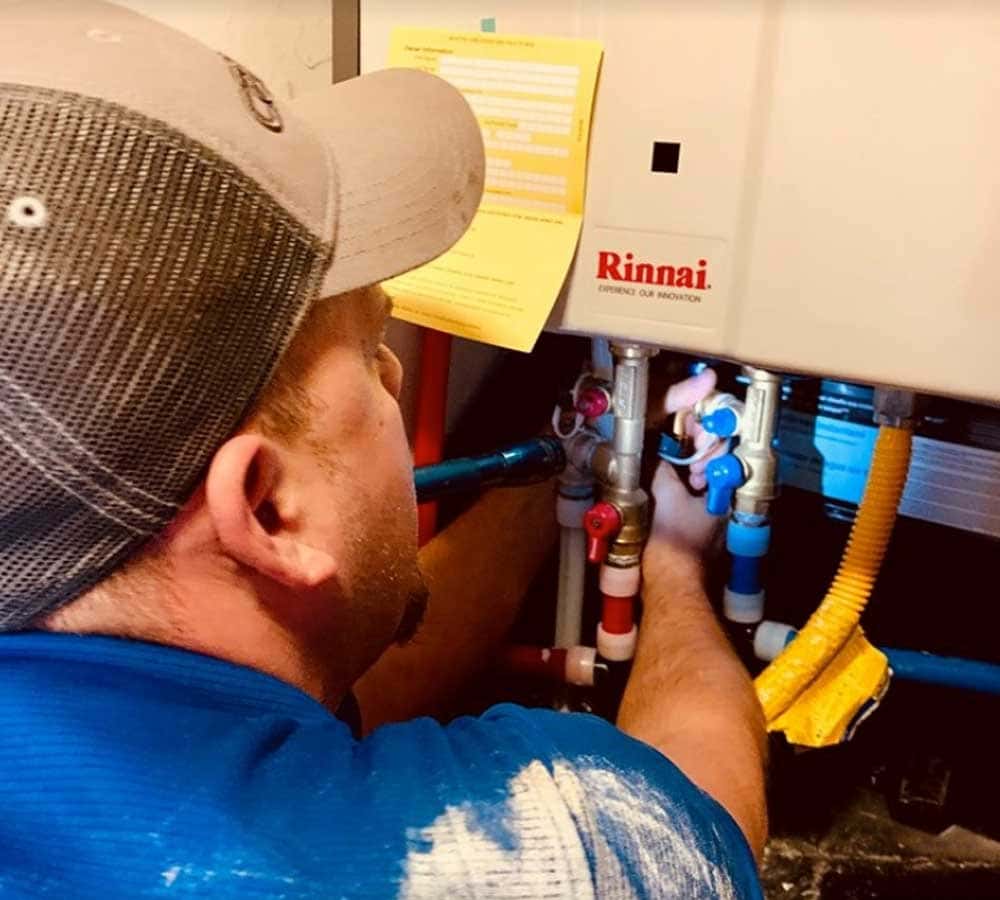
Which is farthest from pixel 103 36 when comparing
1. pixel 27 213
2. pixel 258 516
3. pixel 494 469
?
pixel 494 469

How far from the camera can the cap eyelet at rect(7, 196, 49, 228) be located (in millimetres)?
462

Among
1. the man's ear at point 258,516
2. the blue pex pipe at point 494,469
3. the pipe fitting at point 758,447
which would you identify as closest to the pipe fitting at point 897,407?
the pipe fitting at point 758,447

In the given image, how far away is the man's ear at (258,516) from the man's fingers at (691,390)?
0.44m

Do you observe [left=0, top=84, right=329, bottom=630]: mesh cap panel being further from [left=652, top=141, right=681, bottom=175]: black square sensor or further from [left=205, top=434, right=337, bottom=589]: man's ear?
[left=652, top=141, right=681, bottom=175]: black square sensor

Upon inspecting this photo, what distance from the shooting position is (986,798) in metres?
0.89

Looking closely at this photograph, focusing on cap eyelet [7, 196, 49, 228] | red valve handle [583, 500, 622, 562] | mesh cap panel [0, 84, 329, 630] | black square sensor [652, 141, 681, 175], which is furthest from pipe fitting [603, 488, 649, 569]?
cap eyelet [7, 196, 49, 228]

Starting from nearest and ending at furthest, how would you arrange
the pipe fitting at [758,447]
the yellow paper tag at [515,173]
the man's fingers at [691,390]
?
the yellow paper tag at [515,173] → the pipe fitting at [758,447] → the man's fingers at [691,390]

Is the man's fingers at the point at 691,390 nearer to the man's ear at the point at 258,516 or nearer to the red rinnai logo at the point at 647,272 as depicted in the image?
the red rinnai logo at the point at 647,272

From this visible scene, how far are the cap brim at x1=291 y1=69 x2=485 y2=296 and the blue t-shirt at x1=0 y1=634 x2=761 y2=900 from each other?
0.71 ft

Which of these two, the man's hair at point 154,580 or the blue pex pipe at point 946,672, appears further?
the blue pex pipe at point 946,672

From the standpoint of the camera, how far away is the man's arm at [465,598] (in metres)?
0.96

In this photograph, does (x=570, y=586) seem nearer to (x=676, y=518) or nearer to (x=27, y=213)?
(x=676, y=518)

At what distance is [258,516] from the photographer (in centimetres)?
56

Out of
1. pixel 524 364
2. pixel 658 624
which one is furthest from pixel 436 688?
pixel 524 364
